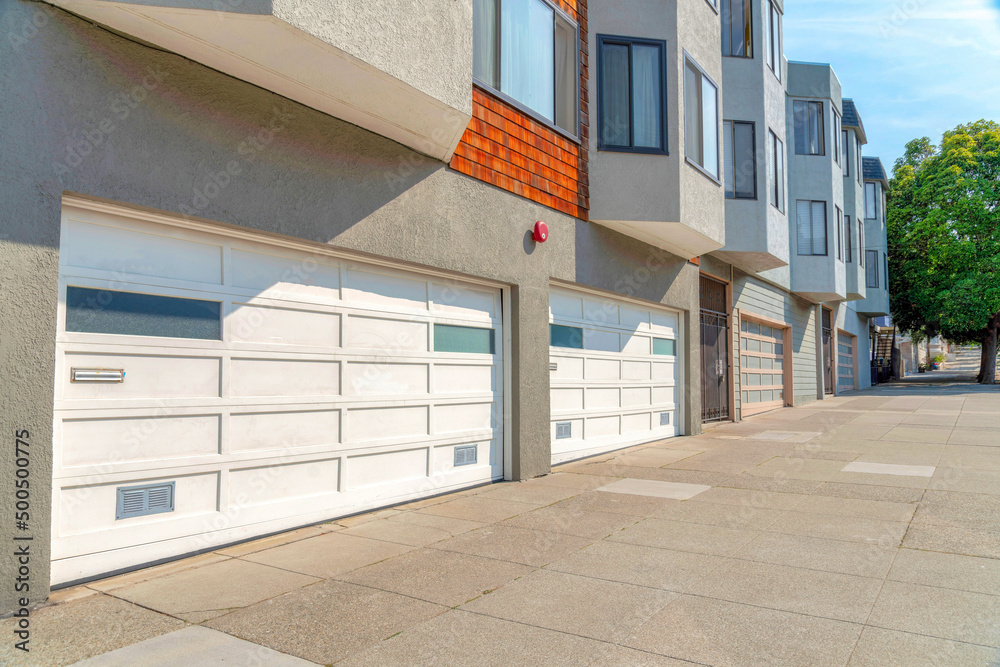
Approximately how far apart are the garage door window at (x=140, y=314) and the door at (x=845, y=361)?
26.1 metres

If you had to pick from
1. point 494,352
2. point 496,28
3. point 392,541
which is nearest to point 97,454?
point 392,541

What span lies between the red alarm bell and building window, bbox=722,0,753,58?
8.95 meters

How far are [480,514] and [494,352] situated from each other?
216cm

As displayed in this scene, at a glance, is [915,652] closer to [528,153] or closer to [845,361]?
[528,153]

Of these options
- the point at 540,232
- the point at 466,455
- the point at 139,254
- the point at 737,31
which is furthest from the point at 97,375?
the point at 737,31

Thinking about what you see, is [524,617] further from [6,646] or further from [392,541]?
[6,646]

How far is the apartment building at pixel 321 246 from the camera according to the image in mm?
4168

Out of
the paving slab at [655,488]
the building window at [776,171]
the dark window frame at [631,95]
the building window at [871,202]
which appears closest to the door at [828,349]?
the building window at [871,202]

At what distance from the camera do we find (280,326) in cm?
554

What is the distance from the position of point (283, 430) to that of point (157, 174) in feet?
7.01

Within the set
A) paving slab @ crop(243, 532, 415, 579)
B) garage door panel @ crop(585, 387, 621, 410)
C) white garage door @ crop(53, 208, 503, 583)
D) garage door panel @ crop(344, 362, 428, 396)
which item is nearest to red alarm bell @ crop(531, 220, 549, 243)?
A: white garage door @ crop(53, 208, 503, 583)

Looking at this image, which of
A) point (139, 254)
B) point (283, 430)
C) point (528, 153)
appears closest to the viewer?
point (139, 254)

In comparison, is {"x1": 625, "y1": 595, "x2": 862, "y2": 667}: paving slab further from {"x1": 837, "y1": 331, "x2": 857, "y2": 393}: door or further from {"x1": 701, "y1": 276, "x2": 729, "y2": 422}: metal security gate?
{"x1": 837, "y1": 331, "x2": 857, "y2": 393}: door

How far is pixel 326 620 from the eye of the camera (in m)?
3.72
